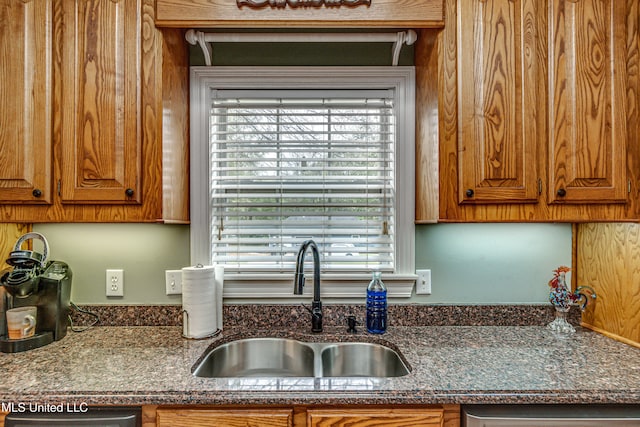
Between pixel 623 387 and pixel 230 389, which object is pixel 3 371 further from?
pixel 623 387

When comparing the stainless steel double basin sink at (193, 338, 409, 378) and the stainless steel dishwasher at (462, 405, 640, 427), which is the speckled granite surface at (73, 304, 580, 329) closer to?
the stainless steel double basin sink at (193, 338, 409, 378)

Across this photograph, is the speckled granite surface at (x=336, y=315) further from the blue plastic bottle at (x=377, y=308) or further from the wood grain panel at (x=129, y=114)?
the wood grain panel at (x=129, y=114)

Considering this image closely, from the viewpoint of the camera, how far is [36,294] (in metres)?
1.45

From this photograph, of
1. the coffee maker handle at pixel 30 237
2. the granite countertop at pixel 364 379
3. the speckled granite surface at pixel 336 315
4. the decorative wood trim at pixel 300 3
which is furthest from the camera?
the speckled granite surface at pixel 336 315

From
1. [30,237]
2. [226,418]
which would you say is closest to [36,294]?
[30,237]

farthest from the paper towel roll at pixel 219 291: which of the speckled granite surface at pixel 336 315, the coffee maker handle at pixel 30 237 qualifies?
the coffee maker handle at pixel 30 237

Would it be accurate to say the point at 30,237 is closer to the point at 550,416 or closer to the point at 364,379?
the point at 364,379

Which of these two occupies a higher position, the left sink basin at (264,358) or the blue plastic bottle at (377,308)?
the blue plastic bottle at (377,308)

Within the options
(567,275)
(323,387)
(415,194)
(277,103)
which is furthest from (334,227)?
(567,275)

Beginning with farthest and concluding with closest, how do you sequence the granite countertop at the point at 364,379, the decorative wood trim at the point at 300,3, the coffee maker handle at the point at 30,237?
the coffee maker handle at the point at 30,237 → the decorative wood trim at the point at 300,3 → the granite countertop at the point at 364,379

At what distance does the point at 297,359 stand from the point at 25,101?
144 cm

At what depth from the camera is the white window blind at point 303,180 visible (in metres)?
1.74

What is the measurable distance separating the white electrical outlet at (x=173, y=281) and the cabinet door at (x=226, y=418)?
697 millimetres

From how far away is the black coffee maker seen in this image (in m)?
1.38
